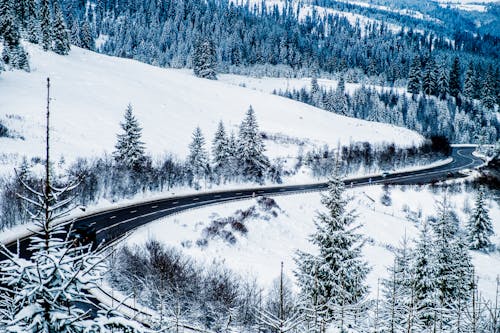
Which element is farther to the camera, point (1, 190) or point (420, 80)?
point (420, 80)

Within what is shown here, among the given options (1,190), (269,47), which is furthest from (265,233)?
(269,47)

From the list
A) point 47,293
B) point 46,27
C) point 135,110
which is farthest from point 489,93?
point 47,293

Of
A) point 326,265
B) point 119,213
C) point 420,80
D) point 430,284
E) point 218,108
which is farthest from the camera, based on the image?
point 420,80

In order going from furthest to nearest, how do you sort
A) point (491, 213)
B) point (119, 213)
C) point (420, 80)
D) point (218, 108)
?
point (420, 80)
point (218, 108)
point (491, 213)
point (119, 213)

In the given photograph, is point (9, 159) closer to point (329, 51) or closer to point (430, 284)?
point (430, 284)

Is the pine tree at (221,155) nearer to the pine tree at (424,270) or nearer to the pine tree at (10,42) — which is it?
the pine tree at (424,270)

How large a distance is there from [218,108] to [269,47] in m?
97.8

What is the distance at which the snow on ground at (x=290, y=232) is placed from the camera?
26734mm

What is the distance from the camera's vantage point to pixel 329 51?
183 m

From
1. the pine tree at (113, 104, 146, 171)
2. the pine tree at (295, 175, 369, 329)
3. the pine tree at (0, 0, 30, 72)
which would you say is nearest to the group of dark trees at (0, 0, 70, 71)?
the pine tree at (0, 0, 30, 72)

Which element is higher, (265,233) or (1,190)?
(1,190)

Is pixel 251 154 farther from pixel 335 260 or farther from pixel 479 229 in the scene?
pixel 335 260

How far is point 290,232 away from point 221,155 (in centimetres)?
1645

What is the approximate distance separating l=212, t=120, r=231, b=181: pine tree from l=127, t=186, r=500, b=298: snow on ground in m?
9.43
